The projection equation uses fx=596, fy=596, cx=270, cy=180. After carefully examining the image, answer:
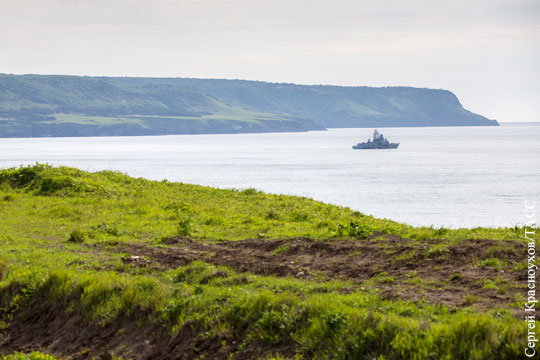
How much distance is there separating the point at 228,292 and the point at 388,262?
4186 mm

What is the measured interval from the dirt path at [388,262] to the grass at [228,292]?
0.30 metres

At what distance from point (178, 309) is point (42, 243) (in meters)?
9.18

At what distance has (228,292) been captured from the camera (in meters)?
12.8

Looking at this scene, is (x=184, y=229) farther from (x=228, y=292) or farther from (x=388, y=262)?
(x=388, y=262)

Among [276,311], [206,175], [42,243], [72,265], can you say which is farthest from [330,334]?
[206,175]

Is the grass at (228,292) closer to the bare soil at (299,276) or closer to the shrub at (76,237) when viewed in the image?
the shrub at (76,237)

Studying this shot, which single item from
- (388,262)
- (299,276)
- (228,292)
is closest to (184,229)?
(299,276)

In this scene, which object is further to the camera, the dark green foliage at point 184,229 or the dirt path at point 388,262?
the dark green foliage at point 184,229

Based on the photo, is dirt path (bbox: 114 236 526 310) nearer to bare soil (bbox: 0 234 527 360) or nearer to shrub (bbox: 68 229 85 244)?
bare soil (bbox: 0 234 527 360)

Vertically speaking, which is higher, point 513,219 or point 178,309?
point 178,309

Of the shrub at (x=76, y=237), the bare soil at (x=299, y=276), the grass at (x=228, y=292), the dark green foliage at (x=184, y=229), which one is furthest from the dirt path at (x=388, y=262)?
the shrub at (x=76, y=237)

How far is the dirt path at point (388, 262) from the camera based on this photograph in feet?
38.5

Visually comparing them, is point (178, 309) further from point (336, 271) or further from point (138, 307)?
point (336, 271)

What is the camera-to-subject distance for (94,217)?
83.5 feet
